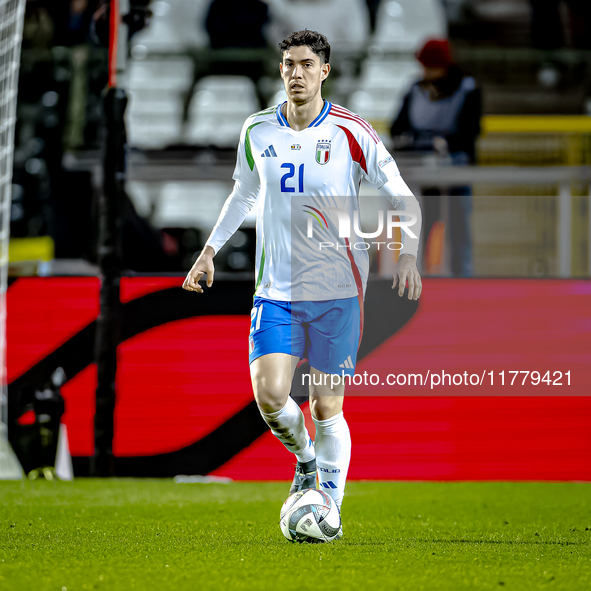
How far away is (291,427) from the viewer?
9.83 ft

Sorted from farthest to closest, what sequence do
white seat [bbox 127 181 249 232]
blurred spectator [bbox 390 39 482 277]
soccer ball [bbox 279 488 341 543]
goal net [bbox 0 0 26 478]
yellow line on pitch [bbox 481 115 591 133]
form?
white seat [bbox 127 181 249 232] < yellow line on pitch [bbox 481 115 591 133] < blurred spectator [bbox 390 39 482 277] < goal net [bbox 0 0 26 478] < soccer ball [bbox 279 488 341 543]

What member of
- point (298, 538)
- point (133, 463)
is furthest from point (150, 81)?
point (298, 538)

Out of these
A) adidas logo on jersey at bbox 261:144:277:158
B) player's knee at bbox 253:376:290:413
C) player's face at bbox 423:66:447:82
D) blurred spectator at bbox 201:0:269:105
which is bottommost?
player's knee at bbox 253:376:290:413

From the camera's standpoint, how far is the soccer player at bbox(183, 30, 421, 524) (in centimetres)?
301

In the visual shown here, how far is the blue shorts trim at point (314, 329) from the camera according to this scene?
3004mm

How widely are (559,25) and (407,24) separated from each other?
1.49m

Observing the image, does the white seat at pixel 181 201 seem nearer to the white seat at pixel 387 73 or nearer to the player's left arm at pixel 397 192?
the white seat at pixel 387 73

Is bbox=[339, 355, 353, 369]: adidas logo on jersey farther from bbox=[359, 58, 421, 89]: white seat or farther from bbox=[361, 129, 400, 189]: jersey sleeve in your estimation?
bbox=[359, 58, 421, 89]: white seat

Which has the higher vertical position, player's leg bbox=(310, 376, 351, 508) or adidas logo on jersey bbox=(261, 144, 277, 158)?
adidas logo on jersey bbox=(261, 144, 277, 158)

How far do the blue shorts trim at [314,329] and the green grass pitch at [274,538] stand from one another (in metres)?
0.68

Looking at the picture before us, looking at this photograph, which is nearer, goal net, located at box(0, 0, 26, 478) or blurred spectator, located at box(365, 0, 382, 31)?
goal net, located at box(0, 0, 26, 478)

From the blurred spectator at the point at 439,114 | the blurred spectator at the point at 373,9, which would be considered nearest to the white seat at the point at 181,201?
the blurred spectator at the point at 439,114

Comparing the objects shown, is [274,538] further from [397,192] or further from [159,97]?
[159,97]

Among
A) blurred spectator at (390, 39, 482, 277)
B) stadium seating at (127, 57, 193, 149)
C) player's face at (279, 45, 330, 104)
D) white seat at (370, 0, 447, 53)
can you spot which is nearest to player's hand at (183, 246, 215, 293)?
player's face at (279, 45, 330, 104)
